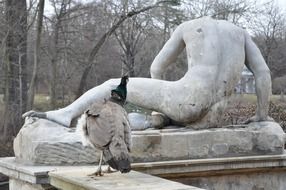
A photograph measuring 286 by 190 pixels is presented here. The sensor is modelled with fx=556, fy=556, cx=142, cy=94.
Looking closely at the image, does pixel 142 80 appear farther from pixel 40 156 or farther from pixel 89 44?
pixel 89 44

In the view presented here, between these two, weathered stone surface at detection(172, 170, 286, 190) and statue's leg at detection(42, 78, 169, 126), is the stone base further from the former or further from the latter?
statue's leg at detection(42, 78, 169, 126)

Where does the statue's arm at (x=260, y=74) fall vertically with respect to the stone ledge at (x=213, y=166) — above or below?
above

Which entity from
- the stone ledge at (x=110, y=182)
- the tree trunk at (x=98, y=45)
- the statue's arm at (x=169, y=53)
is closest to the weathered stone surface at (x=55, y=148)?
the stone ledge at (x=110, y=182)

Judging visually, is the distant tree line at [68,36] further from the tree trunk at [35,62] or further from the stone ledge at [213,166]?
the stone ledge at [213,166]

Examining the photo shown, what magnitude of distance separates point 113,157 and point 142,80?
195 centimetres

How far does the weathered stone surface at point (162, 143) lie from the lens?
466 cm

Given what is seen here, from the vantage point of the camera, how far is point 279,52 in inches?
1565

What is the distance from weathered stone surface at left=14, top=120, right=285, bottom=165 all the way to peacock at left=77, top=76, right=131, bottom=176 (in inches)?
32.8

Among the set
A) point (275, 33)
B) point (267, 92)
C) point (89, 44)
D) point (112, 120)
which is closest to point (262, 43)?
point (275, 33)

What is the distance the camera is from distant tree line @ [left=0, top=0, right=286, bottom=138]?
16703 mm

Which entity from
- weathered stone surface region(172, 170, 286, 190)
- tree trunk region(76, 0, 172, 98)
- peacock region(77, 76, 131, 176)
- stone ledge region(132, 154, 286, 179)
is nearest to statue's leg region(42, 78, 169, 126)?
stone ledge region(132, 154, 286, 179)

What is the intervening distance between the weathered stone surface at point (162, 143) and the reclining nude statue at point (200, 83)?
0.58 feet

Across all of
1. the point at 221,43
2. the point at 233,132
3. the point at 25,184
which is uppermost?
the point at 221,43

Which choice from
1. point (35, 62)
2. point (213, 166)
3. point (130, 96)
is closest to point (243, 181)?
point (213, 166)
